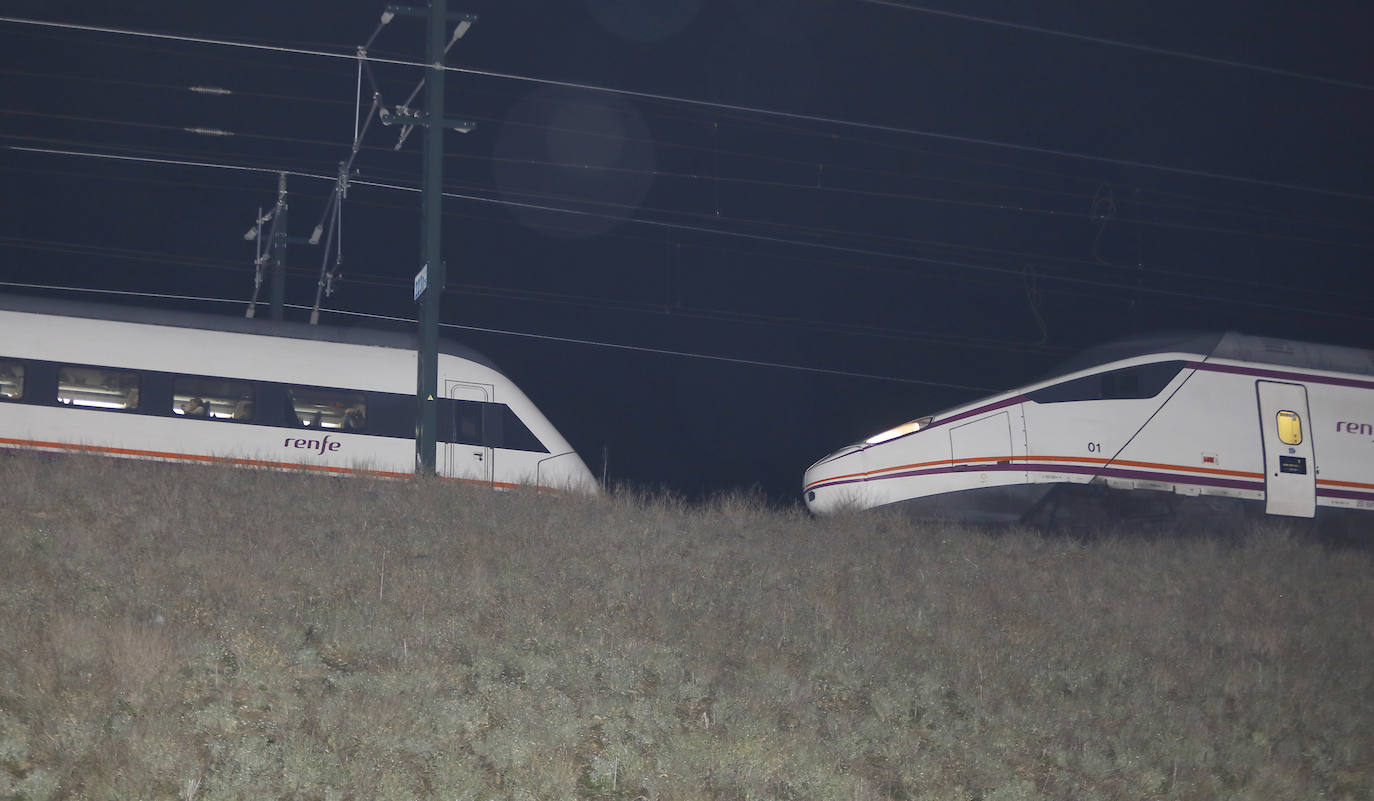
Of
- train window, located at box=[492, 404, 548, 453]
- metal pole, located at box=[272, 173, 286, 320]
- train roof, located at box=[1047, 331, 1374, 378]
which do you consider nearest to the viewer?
train roof, located at box=[1047, 331, 1374, 378]

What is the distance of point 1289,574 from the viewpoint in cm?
1731

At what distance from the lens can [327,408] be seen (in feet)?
68.0

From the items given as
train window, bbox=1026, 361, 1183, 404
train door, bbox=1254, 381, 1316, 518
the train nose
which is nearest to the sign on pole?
the train nose

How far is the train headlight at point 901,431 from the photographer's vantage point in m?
19.2

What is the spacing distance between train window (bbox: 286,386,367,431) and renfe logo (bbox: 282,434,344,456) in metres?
0.23

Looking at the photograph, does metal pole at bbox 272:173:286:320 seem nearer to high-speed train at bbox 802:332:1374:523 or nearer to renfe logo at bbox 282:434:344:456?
renfe logo at bbox 282:434:344:456

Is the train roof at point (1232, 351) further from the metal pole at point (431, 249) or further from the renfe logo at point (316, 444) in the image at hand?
the renfe logo at point (316, 444)

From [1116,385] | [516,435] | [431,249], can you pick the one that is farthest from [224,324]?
[1116,385]

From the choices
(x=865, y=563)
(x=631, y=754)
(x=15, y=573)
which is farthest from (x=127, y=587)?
(x=865, y=563)

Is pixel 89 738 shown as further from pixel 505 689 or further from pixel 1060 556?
pixel 1060 556

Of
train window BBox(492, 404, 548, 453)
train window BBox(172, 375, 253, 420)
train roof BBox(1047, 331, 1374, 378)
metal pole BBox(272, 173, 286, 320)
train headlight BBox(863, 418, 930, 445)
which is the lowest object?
train headlight BBox(863, 418, 930, 445)

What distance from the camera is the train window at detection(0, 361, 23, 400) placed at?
63.0 feet

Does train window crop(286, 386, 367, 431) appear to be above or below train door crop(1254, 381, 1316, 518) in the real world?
above

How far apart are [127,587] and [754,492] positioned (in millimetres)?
10190
